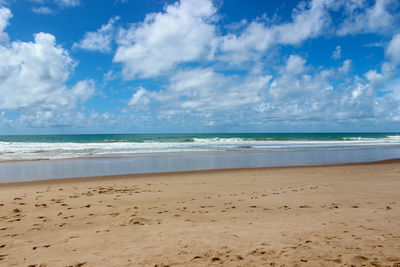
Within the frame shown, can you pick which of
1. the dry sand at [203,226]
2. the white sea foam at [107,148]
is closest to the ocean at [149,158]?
the white sea foam at [107,148]

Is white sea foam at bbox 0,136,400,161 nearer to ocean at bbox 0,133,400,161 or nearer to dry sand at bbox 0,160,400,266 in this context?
ocean at bbox 0,133,400,161

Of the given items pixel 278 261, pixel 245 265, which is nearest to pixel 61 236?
pixel 245 265

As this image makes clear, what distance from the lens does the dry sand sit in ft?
12.9

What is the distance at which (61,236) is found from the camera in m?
5.01

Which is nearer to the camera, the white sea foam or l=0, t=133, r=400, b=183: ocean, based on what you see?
l=0, t=133, r=400, b=183: ocean

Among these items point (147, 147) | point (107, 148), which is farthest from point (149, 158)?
point (147, 147)

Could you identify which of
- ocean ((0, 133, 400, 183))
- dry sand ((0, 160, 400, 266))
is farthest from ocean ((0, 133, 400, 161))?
dry sand ((0, 160, 400, 266))

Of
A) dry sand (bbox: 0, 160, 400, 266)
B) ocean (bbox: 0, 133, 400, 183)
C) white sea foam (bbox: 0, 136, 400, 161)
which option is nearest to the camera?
dry sand (bbox: 0, 160, 400, 266)

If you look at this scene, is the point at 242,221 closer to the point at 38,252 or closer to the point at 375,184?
the point at 38,252

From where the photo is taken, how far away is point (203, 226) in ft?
17.7

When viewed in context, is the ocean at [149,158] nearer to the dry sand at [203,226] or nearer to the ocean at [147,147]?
the ocean at [147,147]

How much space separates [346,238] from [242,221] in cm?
197

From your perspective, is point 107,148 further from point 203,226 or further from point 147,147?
point 203,226

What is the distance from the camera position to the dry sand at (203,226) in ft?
12.9
